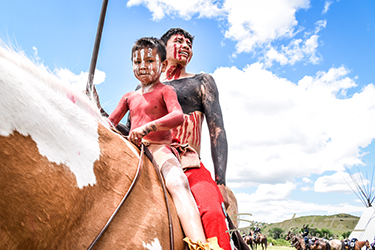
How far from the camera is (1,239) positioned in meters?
1.03

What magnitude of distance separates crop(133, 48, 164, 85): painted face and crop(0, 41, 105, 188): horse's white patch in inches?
32.1

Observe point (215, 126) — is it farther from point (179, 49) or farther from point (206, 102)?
point (179, 49)

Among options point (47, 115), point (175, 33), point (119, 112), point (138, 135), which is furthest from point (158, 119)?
point (175, 33)

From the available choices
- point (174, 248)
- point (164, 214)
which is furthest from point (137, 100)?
point (174, 248)

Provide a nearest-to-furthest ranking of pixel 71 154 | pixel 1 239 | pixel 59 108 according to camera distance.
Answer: pixel 1 239
pixel 71 154
pixel 59 108

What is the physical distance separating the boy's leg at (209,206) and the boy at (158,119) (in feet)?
0.27

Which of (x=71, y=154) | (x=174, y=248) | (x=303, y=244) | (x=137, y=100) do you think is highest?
(x=137, y=100)

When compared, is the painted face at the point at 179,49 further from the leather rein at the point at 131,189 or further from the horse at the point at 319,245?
the horse at the point at 319,245

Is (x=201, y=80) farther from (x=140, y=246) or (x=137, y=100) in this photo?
(x=140, y=246)

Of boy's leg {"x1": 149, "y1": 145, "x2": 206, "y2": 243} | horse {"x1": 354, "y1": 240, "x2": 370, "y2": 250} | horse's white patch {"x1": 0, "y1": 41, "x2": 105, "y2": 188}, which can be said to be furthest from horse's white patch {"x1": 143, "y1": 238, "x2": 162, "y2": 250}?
horse {"x1": 354, "y1": 240, "x2": 370, "y2": 250}

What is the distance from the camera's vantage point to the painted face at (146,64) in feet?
8.02

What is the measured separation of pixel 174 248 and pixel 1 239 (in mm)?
932

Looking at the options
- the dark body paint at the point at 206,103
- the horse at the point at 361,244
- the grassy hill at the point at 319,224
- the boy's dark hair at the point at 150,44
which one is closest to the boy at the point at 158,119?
the boy's dark hair at the point at 150,44

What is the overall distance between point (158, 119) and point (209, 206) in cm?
77
